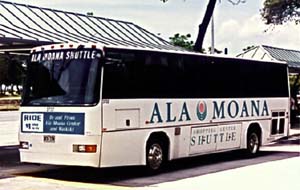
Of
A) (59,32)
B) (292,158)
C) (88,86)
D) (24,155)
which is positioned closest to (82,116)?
(88,86)

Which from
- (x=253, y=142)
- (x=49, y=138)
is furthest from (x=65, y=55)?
(x=253, y=142)

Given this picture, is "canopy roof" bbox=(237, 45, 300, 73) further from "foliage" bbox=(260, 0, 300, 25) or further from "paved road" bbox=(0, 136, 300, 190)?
"paved road" bbox=(0, 136, 300, 190)

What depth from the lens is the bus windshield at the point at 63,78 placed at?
1410 cm

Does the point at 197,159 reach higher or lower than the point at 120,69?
lower

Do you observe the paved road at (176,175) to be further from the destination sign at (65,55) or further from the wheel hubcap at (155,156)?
the destination sign at (65,55)

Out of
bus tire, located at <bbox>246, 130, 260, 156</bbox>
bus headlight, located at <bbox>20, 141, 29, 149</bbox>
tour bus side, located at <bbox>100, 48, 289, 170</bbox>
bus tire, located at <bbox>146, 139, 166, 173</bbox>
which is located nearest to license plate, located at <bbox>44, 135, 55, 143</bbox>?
bus headlight, located at <bbox>20, 141, 29, 149</bbox>

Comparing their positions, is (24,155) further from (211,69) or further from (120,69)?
(211,69)

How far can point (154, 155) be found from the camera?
15453mm

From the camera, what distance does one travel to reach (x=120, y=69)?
47.8 feet

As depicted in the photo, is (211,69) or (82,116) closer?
(82,116)

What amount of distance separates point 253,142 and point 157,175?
5.35 metres

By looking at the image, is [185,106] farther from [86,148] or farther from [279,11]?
[279,11]

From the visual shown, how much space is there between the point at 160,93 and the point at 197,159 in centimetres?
378

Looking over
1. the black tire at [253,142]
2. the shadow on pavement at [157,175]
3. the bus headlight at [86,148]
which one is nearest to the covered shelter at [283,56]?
the black tire at [253,142]
